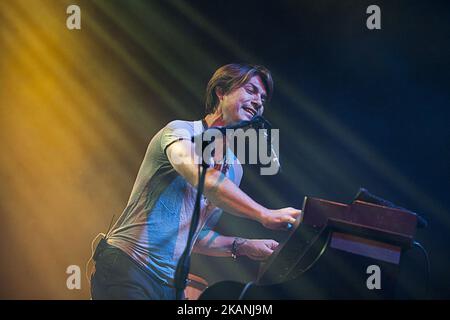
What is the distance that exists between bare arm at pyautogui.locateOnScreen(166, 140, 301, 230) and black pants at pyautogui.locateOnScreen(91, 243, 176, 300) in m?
0.52

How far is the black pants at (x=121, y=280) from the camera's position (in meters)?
2.09

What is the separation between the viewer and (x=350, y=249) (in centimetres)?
167

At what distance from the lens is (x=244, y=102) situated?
8.89 ft

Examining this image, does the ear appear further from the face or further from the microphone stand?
the microphone stand

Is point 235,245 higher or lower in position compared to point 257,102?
lower

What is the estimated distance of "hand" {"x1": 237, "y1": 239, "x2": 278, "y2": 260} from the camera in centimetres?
251

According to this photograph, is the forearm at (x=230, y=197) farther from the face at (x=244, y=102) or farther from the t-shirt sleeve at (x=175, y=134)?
the face at (x=244, y=102)

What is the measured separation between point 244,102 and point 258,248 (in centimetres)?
85

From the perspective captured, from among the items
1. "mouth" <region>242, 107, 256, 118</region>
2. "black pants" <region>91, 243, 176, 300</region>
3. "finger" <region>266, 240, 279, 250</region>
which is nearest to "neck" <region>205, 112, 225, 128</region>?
Result: "mouth" <region>242, 107, 256, 118</region>

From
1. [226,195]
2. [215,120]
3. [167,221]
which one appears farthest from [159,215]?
[215,120]

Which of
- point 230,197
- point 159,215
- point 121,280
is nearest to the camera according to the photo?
point 230,197

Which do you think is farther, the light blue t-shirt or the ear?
the ear

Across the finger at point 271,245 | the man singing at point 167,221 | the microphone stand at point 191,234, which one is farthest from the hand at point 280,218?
the finger at point 271,245

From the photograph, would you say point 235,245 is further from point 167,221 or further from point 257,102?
point 257,102
